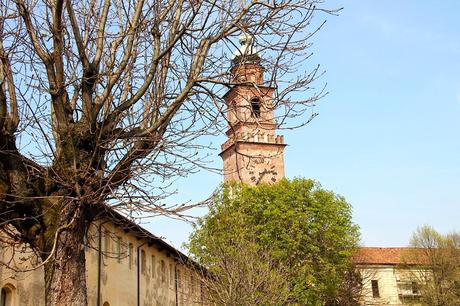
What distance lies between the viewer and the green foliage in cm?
3331

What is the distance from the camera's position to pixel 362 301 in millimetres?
46375

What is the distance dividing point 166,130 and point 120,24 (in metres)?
1.85

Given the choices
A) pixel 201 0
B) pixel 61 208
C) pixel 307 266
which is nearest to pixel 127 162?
pixel 61 208

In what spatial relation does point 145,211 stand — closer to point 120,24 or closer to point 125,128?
point 125,128

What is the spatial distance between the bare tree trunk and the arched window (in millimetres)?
10324

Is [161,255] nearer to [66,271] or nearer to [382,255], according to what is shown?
[66,271]

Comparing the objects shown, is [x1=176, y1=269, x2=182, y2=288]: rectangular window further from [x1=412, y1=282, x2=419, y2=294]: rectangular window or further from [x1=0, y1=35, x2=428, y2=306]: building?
[x1=412, y1=282, x2=419, y2=294]: rectangular window

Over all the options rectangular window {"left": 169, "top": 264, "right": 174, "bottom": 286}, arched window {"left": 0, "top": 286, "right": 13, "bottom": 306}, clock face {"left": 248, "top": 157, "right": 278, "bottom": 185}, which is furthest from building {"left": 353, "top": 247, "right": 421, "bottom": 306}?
arched window {"left": 0, "top": 286, "right": 13, "bottom": 306}

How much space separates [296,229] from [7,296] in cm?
2077

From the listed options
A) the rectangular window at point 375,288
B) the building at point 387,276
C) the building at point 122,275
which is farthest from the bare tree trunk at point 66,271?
the rectangular window at point 375,288

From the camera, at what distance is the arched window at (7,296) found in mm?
16070

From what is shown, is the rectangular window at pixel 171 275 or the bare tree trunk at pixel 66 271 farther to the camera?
the rectangular window at pixel 171 275

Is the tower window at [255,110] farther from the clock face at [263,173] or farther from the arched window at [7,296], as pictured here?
the clock face at [263,173]

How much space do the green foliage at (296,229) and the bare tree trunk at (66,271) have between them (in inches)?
986
